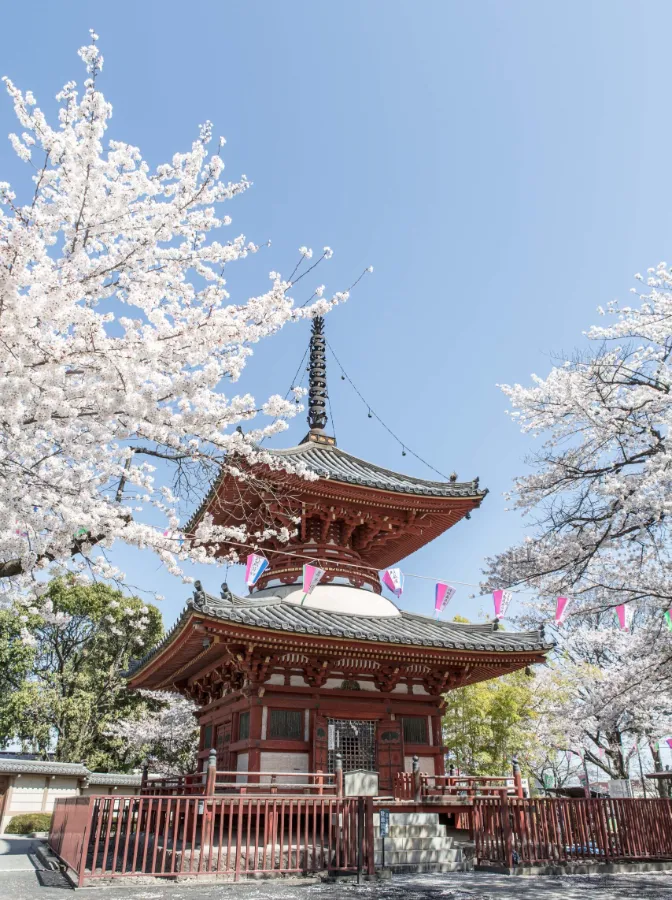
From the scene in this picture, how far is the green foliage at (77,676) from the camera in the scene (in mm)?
30609

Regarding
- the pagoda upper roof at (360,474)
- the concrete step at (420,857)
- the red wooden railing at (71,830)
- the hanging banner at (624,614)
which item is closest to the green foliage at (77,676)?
the red wooden railing at (71,830)

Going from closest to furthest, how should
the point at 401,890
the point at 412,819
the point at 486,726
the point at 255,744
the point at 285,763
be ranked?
1. the point at 401,890
2. the point at 412,819
3. the point at 255,744
4. the point at 285,763
5. the point at 486,726

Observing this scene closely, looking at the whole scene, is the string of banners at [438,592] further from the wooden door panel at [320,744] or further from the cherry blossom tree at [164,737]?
the cherry blossom tree at [164,737]

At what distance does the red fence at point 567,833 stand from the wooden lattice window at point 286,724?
12.6 feet

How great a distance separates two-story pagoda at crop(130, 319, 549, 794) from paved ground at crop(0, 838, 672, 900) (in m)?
3.03

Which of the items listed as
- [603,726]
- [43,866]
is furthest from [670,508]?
[603,726]

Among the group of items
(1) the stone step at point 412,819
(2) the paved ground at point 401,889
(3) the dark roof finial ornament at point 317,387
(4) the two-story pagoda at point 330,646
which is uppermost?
(3) the dark roof finial ornament at point 317,387

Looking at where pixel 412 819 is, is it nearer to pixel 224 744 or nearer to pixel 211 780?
pixel 211 780

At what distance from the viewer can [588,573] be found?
1178cm

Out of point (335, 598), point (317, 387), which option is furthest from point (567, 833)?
point (317, 387)

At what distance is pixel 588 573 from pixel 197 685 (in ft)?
32.3

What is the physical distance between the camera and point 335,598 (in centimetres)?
1485

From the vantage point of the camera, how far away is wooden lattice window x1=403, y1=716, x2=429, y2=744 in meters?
14.0

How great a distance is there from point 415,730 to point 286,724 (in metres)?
3.02
